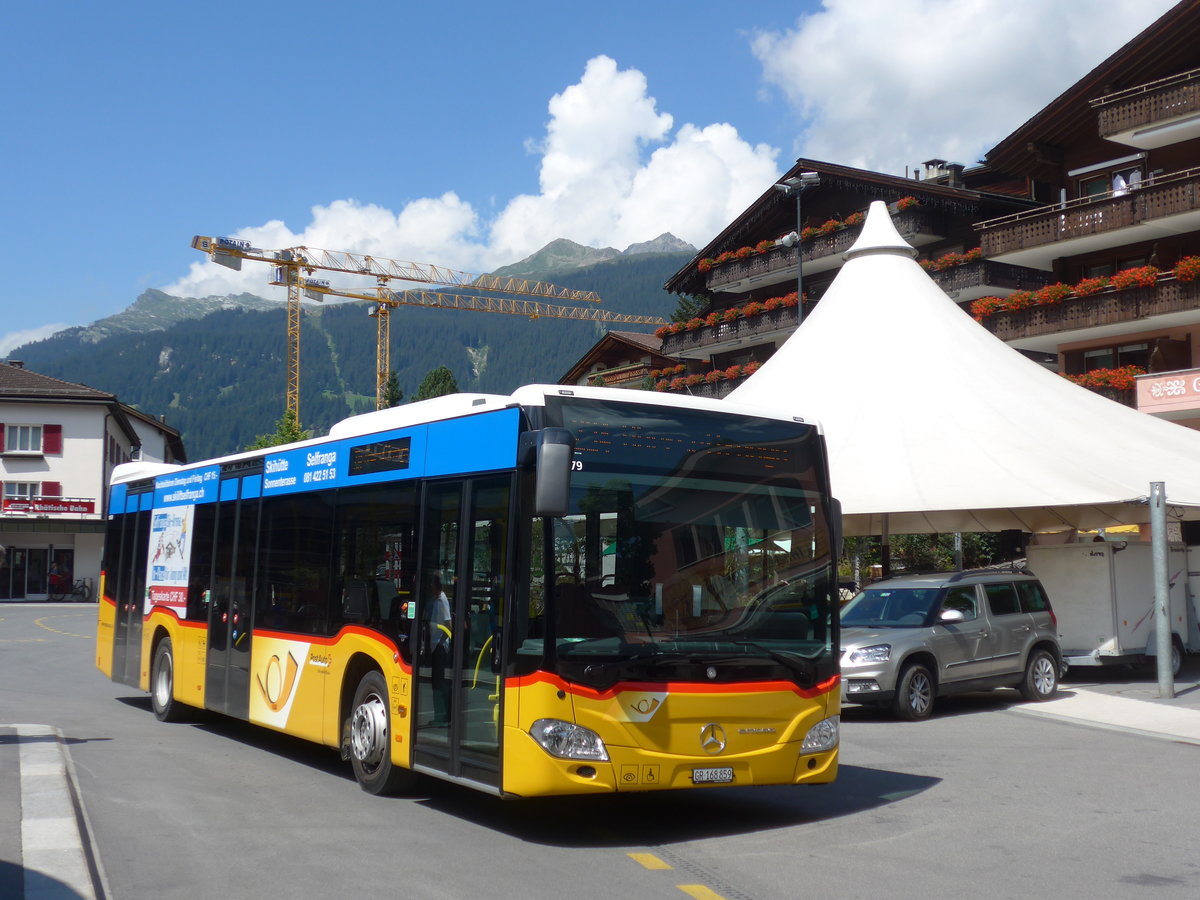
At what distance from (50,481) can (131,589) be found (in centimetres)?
4667

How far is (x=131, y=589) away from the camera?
16.2 metres

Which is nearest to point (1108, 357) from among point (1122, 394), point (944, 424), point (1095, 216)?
point (1122, 394)

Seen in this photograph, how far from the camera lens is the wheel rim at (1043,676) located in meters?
17.4

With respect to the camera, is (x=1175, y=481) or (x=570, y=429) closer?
(x=570, y=429)

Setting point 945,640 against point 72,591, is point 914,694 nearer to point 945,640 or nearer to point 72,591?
point 945,640

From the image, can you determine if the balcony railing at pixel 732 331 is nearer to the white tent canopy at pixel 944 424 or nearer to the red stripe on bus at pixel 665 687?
the white tent canopy at pixel 944 424

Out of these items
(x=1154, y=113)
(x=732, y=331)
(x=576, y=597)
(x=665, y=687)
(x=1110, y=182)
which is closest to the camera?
(x=576, y=597)

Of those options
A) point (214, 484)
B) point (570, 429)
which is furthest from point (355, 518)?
point (214, 484)

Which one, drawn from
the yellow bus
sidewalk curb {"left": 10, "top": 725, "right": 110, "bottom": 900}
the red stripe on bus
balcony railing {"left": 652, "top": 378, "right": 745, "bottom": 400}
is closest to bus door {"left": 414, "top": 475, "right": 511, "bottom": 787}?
the yellow bus

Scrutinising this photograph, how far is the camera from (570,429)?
8.20m

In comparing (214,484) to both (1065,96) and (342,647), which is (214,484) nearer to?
(342,647)

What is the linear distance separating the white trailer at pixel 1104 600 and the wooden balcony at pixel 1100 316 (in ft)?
45.3

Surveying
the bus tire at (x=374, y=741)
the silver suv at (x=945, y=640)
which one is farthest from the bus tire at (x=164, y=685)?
the silver suv at (x=945, y=640)

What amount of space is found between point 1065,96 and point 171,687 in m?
31.7
